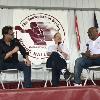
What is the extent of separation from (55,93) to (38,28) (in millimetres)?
4461

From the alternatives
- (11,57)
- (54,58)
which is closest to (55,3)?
(54,58)

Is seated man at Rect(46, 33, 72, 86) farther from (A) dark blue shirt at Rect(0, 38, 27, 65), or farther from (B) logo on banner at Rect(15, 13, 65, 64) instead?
(B) logo on banner at Rect(15, 13, 65, 64)

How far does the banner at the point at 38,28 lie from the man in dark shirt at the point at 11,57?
67.4 inches

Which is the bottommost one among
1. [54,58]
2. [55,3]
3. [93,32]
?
[54,58]

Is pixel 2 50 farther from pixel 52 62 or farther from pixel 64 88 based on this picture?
pixel 64 88

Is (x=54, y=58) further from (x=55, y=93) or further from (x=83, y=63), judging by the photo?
(x=55, y=93)

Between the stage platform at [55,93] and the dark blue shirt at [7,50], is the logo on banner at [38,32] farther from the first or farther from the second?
the stage platform at [55,93]

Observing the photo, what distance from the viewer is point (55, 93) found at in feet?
4.24

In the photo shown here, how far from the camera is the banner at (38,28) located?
5.55 metres

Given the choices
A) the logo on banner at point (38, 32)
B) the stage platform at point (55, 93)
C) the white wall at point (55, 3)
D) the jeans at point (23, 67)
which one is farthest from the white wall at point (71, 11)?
the stage platform at point (55, 93)

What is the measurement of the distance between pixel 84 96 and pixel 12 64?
Result: 250 cm

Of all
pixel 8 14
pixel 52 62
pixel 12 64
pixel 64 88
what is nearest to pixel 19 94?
pixel 64 88

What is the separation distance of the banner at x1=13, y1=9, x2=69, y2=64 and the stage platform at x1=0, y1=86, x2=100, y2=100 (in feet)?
13.8

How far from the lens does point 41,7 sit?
224 inches
